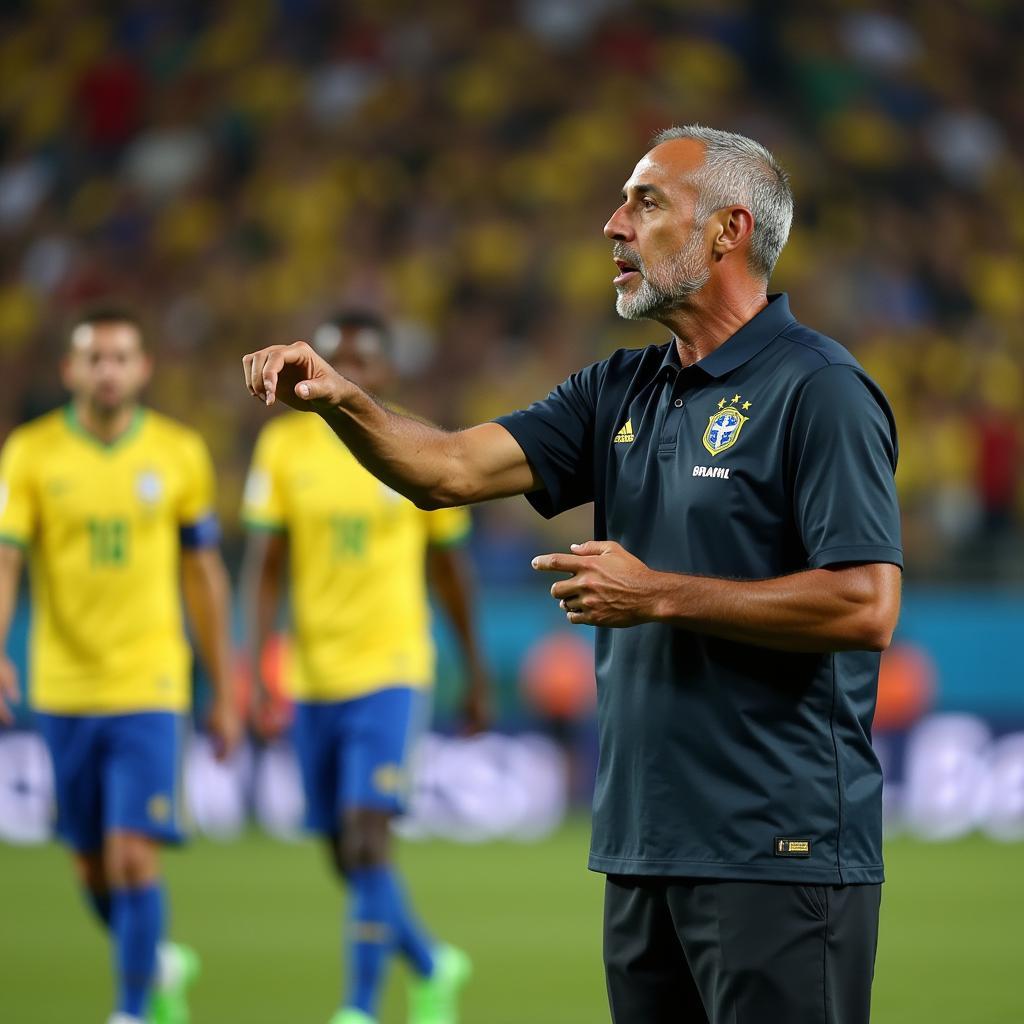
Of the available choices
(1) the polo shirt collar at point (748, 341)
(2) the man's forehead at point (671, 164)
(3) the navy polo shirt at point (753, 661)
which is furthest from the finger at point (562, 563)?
(2) the man's forehead at point (671, 164)

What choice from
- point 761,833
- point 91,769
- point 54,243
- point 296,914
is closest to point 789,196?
point 761,833

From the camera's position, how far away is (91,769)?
6.35 meters

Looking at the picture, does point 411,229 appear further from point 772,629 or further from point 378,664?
point 772,629

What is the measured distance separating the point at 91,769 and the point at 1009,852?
274 inches

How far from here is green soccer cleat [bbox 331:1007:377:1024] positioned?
610cm

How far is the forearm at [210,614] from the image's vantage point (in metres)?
6.70

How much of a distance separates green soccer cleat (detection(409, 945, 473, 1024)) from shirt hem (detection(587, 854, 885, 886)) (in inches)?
143

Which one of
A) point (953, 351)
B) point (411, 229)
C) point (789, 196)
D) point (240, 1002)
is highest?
point (411, 229)

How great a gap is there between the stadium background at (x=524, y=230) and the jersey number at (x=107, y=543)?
470 cm

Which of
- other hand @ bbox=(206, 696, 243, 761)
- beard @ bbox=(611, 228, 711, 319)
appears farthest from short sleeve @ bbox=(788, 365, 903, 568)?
other hand @ bbox=(206, 696, 243, 761)

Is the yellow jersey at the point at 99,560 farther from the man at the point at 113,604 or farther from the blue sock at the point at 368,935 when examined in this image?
the blue sock at the point at 368,935

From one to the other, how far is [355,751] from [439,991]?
907 millimetres

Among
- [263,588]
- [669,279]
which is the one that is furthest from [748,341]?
[263,588]

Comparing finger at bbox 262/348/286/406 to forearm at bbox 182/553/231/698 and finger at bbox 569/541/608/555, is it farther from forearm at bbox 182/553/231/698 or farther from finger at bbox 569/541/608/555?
forearm at bbox 182/553/231/698
